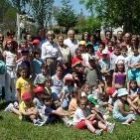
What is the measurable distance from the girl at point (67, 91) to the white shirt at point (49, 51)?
0.77 metres

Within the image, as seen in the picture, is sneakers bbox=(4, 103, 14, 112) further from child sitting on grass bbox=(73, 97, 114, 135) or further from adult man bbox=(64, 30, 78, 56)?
adult man bbox=(64, 30, 78, 56)

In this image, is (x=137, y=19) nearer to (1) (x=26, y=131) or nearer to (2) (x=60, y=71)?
(2) (x=60, y=71)

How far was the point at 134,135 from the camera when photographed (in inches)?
430

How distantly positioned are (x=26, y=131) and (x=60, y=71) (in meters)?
3.32

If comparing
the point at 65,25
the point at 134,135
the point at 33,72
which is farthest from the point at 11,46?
the point at 65,25

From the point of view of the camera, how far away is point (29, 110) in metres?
12.4

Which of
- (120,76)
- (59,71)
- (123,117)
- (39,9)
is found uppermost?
(39,9)

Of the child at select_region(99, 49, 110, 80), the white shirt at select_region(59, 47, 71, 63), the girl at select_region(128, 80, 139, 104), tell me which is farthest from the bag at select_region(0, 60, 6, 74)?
the girl at select_region(128, 80, 139, 104)

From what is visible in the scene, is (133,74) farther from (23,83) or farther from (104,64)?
(23,83)

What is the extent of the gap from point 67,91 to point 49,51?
1376 mm

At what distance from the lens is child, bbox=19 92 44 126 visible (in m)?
12.3

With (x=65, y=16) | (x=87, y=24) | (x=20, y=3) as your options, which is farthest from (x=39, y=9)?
(x=87, y=24)

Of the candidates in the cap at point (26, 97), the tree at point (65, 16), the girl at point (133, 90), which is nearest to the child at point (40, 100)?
the cap at point (26, 97)

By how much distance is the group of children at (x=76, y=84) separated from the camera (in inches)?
487
